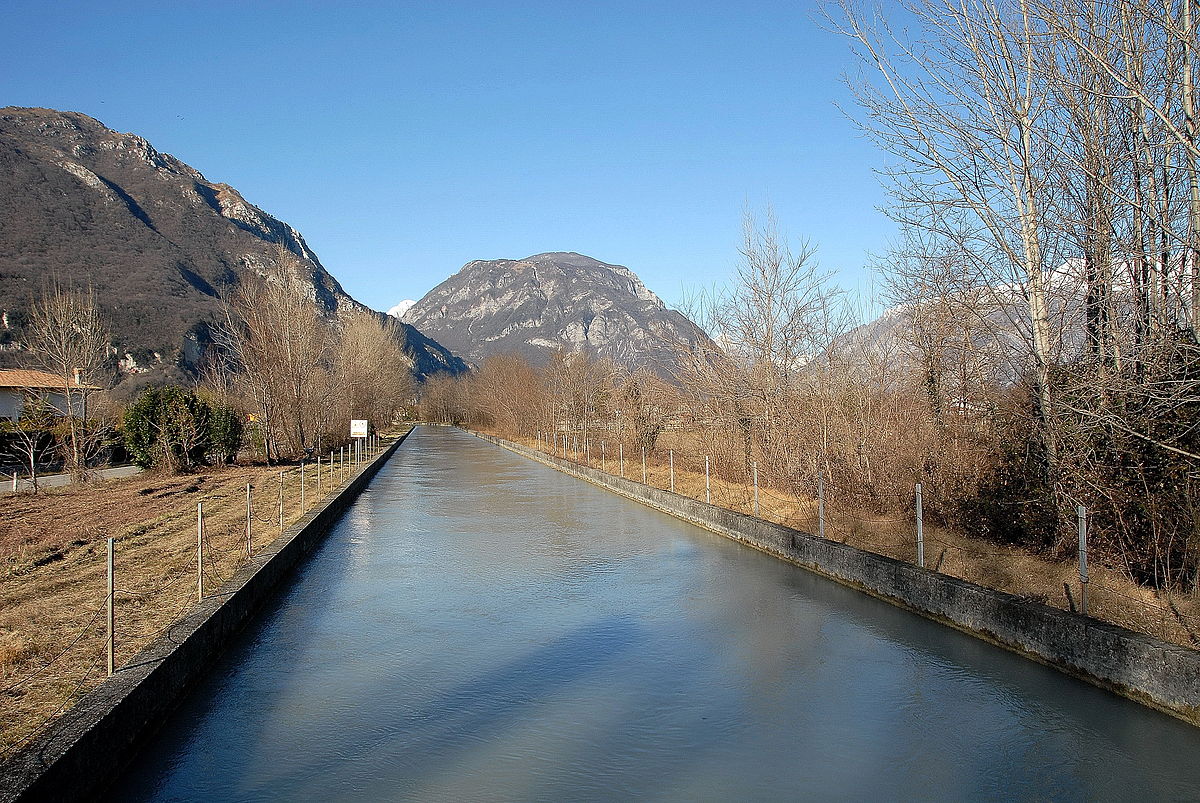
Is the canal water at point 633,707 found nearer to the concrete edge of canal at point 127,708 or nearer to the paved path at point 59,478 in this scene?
the concrete edge of canal at point 127,708

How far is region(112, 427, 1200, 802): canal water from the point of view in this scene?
17.4 ft

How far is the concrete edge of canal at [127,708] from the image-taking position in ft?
15.3

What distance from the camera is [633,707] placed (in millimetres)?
6641

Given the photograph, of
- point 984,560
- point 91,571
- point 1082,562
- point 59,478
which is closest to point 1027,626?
point 1082,562

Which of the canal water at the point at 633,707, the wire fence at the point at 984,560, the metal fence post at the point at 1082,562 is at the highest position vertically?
the metal fence post at the point at 1082,562

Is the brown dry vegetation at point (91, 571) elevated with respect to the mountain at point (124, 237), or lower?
lower

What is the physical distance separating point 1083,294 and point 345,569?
10405 millimetres

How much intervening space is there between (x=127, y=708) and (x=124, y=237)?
125888 mm

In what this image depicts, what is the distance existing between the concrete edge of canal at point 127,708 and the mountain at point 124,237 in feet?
114

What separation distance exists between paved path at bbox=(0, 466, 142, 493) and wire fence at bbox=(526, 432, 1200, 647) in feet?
62.9

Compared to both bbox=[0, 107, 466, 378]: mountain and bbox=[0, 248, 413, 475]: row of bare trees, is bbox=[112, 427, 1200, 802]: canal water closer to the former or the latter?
bbox=[0, 248, 413, 475]: row of bare trees

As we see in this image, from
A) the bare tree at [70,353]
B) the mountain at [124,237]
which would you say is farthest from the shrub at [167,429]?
the mountain at [124,237]

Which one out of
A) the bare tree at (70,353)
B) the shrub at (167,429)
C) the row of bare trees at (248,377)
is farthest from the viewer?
the shrub at (167,429)

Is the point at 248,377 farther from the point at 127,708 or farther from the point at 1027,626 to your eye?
the point at 1027,626
